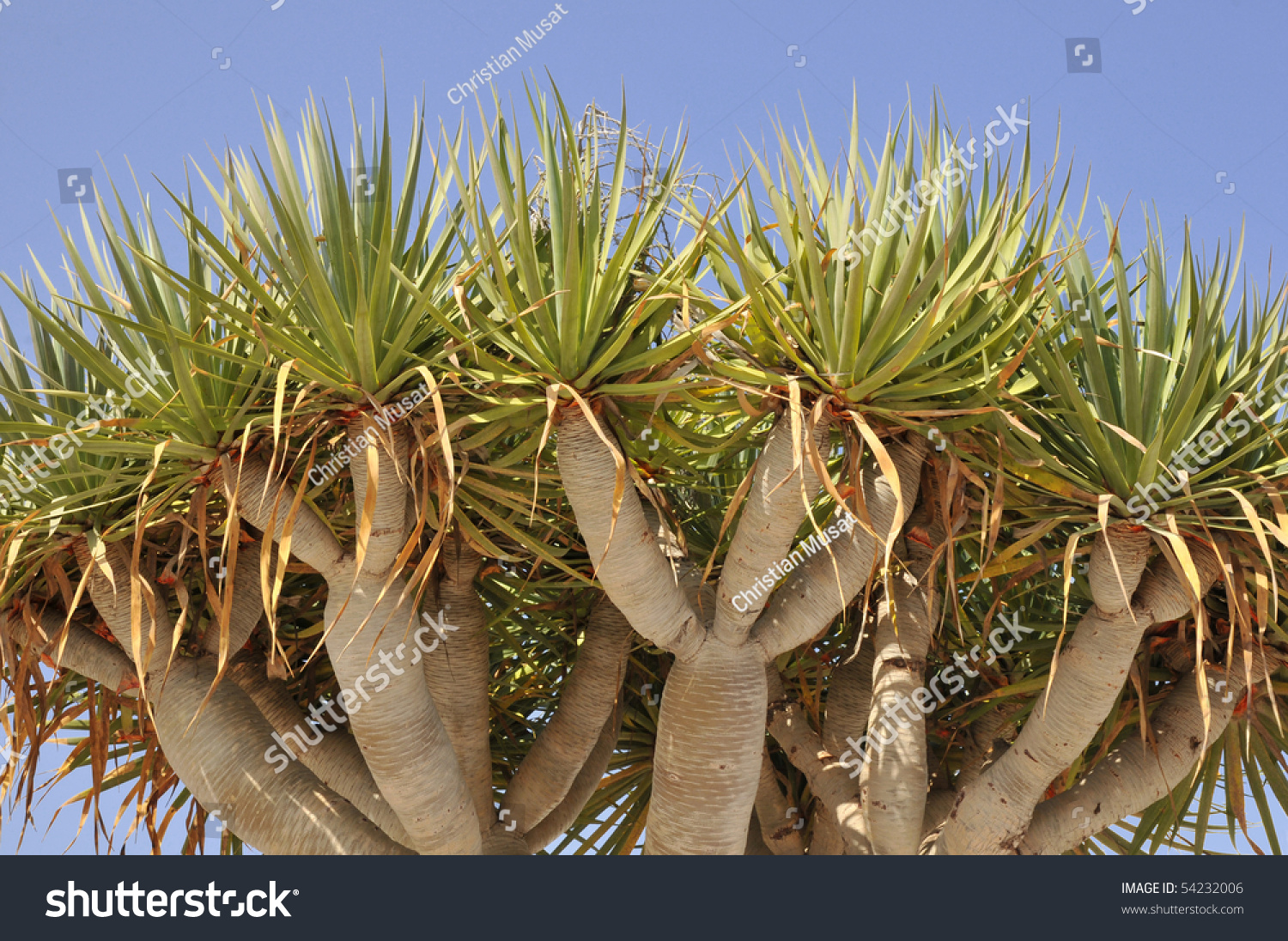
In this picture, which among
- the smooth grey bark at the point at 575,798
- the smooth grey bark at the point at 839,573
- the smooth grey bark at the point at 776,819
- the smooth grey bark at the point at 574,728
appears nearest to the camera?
the smooth grey bark at the point at 839,573

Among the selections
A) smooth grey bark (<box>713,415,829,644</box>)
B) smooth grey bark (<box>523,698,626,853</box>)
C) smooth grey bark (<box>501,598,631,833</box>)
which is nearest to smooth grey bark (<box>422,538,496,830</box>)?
smooth grey bark (<box>501,598,631,833</box>)

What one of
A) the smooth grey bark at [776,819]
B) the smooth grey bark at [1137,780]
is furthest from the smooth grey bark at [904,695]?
the smooth grey bark at [776,819]

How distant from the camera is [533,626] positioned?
13.8 feet

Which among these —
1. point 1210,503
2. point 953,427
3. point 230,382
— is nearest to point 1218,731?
point 1210,503

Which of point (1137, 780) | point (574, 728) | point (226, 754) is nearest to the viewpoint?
point (226, 754)

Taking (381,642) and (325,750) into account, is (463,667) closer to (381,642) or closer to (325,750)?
(325,750)

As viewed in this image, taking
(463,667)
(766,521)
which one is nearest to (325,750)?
(463,667)

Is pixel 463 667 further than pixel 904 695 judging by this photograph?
Yes

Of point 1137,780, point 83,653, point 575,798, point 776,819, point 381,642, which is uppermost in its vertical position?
point 83,653

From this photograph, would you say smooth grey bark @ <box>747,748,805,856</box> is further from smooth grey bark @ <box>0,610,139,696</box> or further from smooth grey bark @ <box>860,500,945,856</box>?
smooth grey bark @ <box>0,610,139,696</box>

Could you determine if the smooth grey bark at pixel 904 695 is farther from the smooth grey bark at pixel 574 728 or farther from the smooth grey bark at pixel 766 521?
the smooth grey bark at pixel 574 728

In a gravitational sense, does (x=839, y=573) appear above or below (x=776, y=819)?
above

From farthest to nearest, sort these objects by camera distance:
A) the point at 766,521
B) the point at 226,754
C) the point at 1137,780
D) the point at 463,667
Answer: the point at 463,667 → the point at 1137,780 → the point at 226,754 → the point at 766,521

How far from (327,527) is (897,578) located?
1.84m
